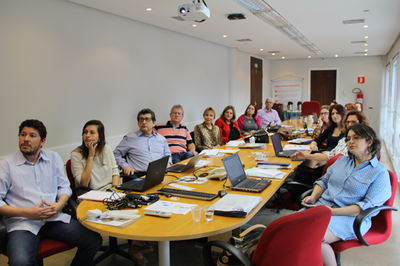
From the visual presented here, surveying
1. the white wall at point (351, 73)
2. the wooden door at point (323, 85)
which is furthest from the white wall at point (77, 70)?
the wooden door at point (323, 85)

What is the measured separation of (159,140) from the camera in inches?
145

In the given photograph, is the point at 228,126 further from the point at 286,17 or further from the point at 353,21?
the point at 353,21

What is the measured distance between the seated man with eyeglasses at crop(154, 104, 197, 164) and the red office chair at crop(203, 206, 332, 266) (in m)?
2.95

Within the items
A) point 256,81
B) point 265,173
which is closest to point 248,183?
point 265,173

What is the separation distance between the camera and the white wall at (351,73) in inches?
448

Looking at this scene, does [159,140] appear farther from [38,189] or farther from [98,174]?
[38,189]

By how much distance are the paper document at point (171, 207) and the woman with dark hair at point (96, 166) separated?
0.84 m

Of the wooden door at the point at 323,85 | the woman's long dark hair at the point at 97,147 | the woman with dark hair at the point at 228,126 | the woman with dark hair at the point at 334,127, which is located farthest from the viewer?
the wooden door at the point at 323,85

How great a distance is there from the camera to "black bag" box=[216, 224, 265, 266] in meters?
1.64

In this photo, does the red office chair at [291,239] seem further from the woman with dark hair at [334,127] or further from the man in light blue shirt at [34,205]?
the woman with dark hair at [334,127]

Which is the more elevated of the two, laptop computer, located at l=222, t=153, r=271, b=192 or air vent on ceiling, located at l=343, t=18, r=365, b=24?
air vent on ceiling, located at l=343, t=18, r=365, b=24

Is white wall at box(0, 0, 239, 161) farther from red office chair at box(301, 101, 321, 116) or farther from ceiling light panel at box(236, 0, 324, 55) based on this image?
red office chair at box(301, 101, 321, 116)

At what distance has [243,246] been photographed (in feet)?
5.82

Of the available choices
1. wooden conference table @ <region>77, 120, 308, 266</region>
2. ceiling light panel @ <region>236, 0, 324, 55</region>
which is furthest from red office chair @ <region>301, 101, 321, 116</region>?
wooden conference table @ <region>77, 120, 308, 266</region>
